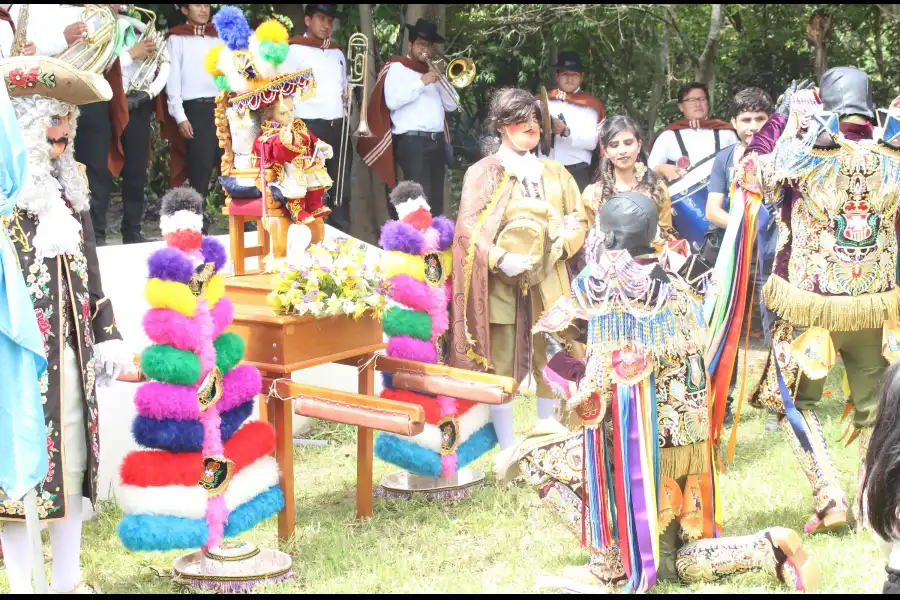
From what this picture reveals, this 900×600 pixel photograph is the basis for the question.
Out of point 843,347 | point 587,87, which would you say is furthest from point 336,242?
point 587,87

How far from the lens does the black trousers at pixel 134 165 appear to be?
24.0 feet

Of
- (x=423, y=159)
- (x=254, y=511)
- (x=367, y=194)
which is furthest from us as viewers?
(x=367, y=194)

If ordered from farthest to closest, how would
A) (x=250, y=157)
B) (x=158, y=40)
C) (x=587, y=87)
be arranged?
(x=587, y=87)
(x=158, y=40)
(x=250, y=157)

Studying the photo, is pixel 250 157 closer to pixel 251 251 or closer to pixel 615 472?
pixel 251 251

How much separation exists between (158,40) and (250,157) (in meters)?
2.91

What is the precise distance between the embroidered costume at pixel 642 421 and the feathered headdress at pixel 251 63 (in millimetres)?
1621

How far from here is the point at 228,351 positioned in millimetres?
4062

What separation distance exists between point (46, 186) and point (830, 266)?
297 centimetres

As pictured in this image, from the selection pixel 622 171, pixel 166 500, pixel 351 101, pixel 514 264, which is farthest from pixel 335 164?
pixel 166 500

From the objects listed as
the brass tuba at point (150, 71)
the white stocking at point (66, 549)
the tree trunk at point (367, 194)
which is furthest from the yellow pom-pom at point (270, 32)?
the tree trunk at point (367, 194)

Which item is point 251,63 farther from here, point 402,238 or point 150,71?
point 150,71

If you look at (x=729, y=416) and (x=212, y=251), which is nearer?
(x=212, y=251)

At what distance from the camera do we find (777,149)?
458 cm

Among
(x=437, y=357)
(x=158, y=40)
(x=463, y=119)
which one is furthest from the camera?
(x=463, y=119)
